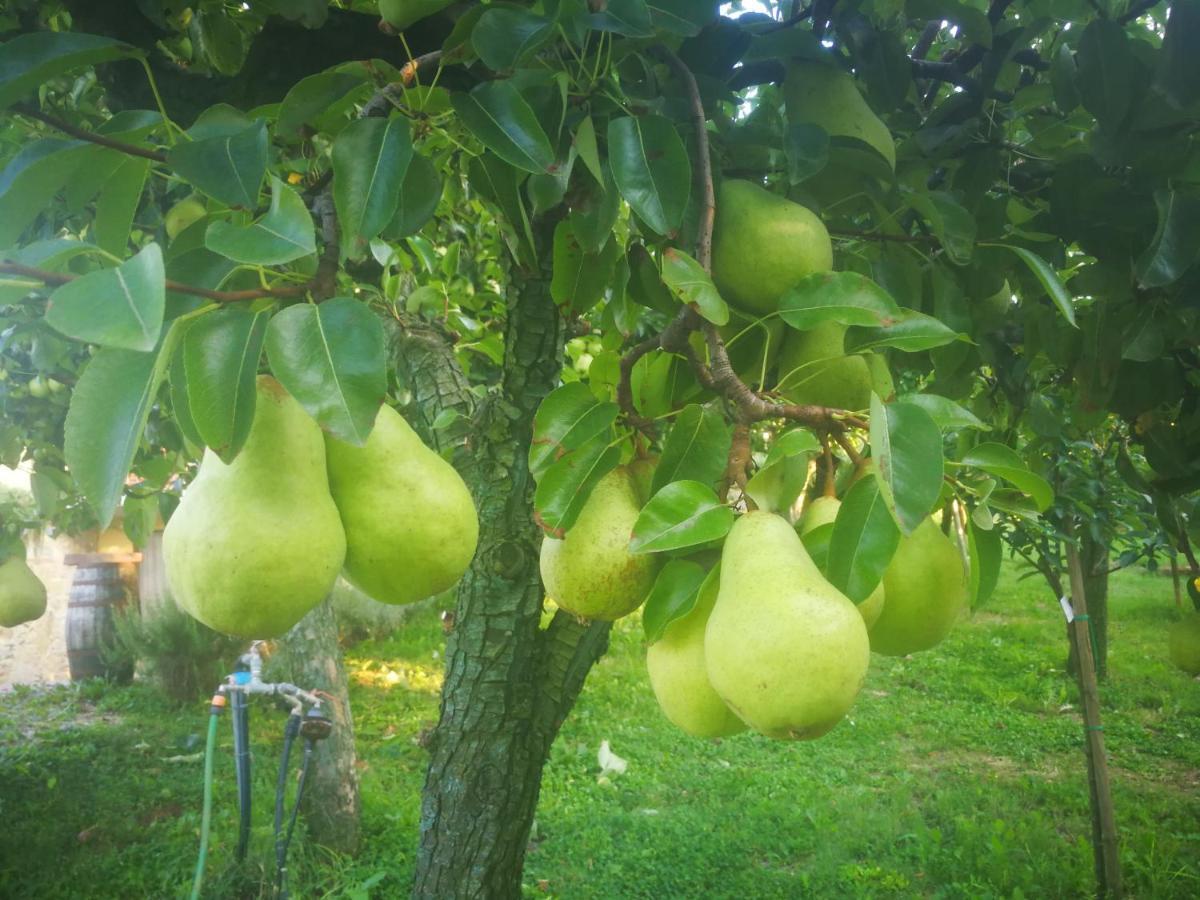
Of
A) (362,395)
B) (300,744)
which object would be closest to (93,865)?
(300,744)

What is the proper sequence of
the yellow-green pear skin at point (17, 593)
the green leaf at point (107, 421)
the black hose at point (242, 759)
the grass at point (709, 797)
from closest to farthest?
the green leaf at point (107, 421), the yellow-green pear skin at point (17, 593), the black hose at point (242, 759), the grass at point (709, 797)

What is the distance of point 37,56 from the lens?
3.07 ft

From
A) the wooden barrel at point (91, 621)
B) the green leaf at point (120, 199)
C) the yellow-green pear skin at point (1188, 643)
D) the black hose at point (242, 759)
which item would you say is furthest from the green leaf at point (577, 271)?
the wooden barrel at point (91, 621)

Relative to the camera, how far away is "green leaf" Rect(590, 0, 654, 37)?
0.93 m

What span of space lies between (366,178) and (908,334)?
576mm

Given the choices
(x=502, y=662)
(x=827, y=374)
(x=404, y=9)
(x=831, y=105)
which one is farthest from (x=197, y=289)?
(x=502, y=662)

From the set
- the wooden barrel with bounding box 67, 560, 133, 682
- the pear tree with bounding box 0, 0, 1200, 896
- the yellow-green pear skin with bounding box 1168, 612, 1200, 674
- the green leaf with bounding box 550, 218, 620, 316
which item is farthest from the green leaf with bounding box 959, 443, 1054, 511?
the wooden barrel with bounding box 67, 560, 133, 682

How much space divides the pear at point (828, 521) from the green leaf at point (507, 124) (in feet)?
1.55

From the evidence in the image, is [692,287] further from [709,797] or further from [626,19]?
[709,797]

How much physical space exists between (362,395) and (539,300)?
55.3 inches

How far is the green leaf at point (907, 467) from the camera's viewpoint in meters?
0.74

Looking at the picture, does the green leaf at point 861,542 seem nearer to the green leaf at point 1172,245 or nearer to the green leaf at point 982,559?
the green leaf at point 982,559

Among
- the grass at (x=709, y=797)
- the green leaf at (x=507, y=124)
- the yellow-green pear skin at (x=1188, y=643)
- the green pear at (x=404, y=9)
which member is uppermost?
the green pear at (x=404, y=9)

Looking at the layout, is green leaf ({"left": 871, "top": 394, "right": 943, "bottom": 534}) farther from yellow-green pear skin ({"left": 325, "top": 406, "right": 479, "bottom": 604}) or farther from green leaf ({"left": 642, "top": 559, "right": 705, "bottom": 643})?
yellow-green pear skin ({"left": 325, "top": 406, "right": 479, "bottom": 604})
